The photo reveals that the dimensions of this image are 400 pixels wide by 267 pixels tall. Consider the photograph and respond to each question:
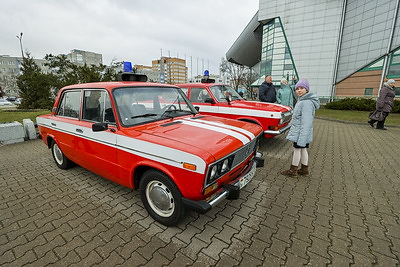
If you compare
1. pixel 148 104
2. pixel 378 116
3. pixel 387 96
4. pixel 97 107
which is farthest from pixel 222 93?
pixel 378 116

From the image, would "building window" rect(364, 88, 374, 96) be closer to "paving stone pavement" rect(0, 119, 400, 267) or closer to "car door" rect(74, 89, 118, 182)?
"paving stone pavement" rect(0, 119, 400, 267)

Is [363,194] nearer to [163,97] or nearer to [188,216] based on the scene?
[188,216]

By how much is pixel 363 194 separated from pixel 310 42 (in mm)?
23438

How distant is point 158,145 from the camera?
2.21 m

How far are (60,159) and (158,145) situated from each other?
3.48 metres

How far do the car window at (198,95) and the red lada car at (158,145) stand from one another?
2.36 metres

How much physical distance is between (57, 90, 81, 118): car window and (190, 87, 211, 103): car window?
336 centimetres

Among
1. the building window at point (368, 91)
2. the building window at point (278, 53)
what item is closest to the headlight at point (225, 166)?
the building window at point (368, 91)

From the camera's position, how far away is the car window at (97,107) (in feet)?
9.25

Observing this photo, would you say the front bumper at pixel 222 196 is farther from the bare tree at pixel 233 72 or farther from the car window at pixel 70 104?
the bare tree at pixel 233 72

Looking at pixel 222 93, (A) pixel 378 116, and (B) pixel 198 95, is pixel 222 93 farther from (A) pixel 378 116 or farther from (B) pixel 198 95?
(A) pixel 378 116

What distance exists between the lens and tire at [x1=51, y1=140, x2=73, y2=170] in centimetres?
417

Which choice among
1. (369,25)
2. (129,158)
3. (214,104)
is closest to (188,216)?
(129,158)

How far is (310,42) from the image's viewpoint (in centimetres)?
2138
